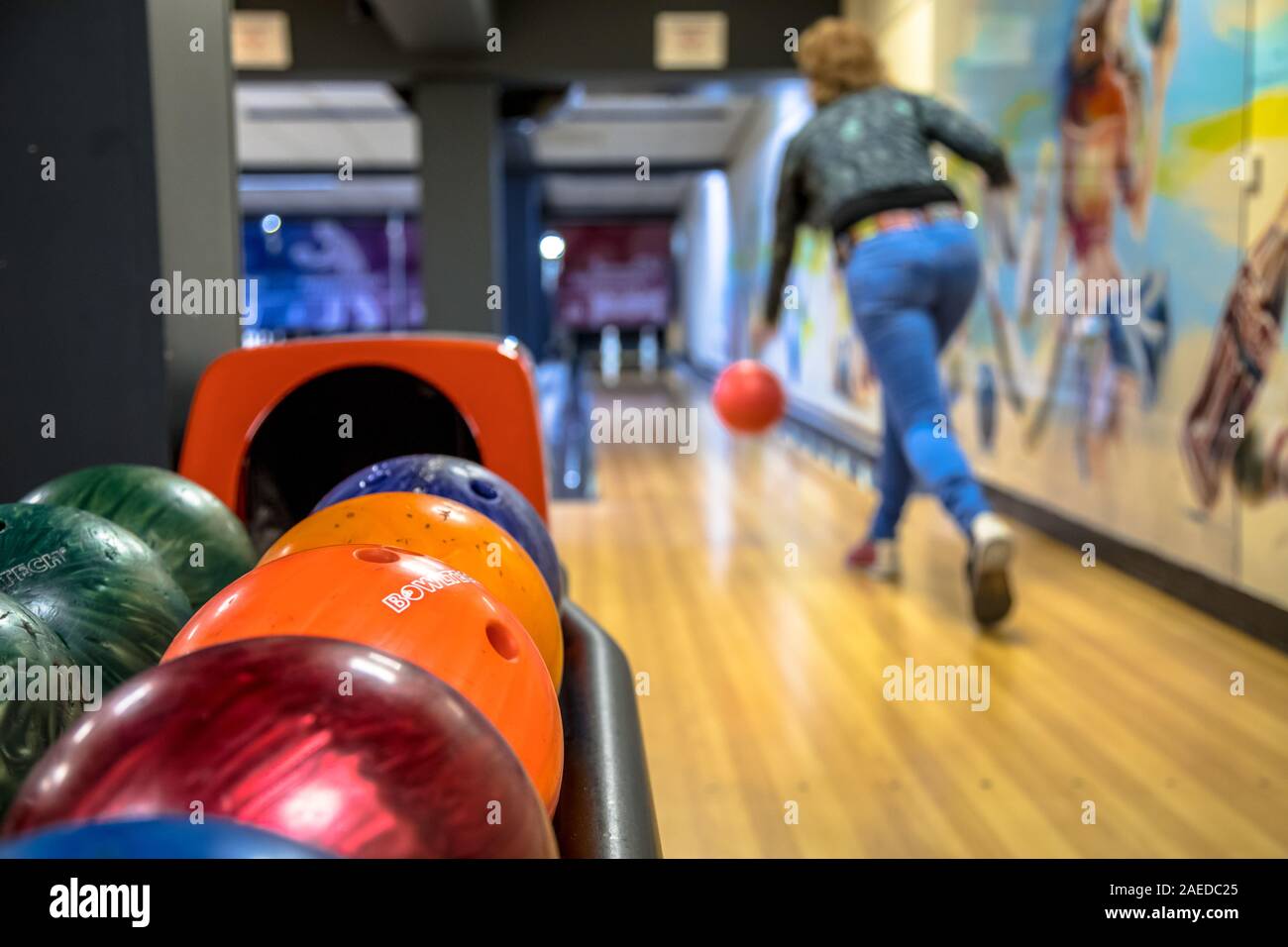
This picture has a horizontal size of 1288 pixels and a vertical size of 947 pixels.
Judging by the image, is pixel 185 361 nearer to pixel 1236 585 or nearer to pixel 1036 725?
pixel 1036 725

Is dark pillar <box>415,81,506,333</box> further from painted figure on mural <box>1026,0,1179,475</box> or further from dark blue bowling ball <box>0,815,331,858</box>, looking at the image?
dark blue bowling ball <box>0,815,331,858</box>

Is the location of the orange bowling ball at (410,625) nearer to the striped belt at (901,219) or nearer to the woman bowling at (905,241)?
the woman bowling at (905,241)

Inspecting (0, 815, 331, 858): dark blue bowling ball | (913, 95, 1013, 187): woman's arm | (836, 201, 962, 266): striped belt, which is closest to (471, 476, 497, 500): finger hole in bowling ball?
(0, 815, 331, 858): dark blue bowling ball

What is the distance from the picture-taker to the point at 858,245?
290cm

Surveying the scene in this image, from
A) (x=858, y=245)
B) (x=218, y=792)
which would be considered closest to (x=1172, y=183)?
(x=858, y=245)

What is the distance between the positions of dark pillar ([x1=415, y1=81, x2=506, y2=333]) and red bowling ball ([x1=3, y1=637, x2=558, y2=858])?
5.42m

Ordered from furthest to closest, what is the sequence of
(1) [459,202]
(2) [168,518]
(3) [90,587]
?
1. (1) [459,202]
2. (2) [168,518]
3. (3) [90,587]

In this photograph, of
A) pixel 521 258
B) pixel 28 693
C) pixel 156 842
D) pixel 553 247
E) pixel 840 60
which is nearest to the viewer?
pixel 156 842

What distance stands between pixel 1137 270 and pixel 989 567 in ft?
3.72

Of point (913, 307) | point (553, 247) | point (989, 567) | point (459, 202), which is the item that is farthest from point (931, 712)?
point (553, 247)

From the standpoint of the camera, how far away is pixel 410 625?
78cm

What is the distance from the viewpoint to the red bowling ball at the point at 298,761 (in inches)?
20.0

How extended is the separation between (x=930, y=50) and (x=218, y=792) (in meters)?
4.60

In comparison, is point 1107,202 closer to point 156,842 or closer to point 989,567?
point 989,567
